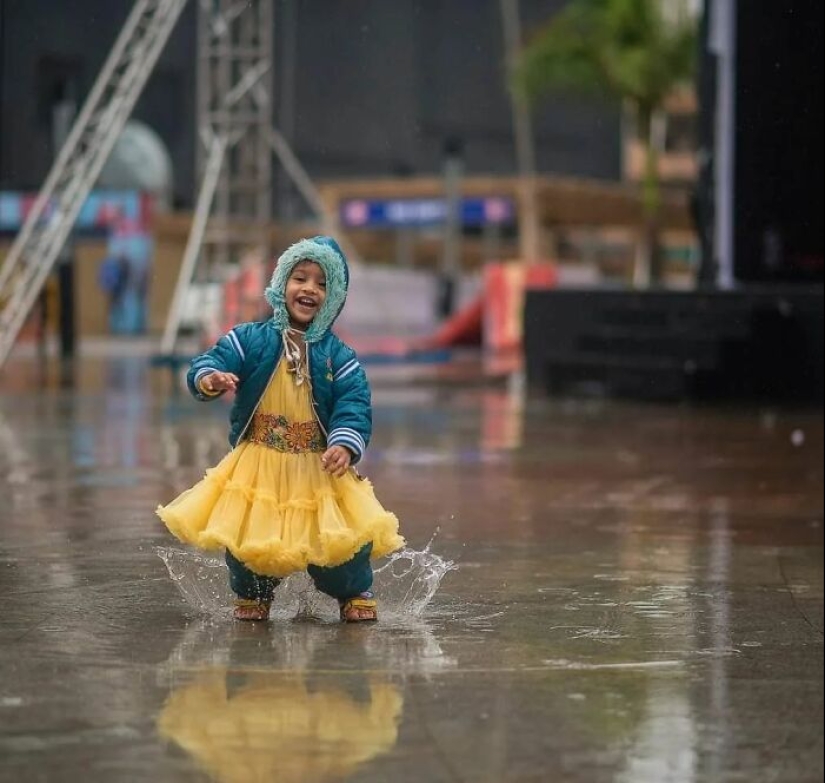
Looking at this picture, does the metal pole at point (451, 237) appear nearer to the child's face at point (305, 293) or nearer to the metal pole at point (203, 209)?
the metal pole at point (203, 209)

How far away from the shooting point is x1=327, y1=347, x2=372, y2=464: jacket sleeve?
686 cm

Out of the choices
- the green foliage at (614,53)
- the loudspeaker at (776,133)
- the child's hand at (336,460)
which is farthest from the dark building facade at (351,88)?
the child's hand at (336,460)

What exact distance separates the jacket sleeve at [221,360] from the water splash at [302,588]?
32.1 inches

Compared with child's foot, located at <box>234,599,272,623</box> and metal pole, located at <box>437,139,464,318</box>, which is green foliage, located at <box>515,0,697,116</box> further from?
child's foot, located at <box>234,599,272,623</box>

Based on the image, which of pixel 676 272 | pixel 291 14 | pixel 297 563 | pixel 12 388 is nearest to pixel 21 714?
pixel 297 563

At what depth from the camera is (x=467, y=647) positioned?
21.3 ft

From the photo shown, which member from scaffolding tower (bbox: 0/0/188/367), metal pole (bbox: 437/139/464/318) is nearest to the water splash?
scaffolding tower (bbox: 0/0/188/367)

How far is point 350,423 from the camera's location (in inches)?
272

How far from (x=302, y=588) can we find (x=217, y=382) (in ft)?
3.54

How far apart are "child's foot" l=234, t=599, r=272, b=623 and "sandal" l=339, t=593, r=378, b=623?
28 cm

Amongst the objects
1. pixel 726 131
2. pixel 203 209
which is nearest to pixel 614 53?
pixel 203 209

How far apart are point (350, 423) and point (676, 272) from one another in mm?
58837

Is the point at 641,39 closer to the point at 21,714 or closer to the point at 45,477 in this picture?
the point at 45,477

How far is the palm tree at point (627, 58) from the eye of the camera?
40688 mm
